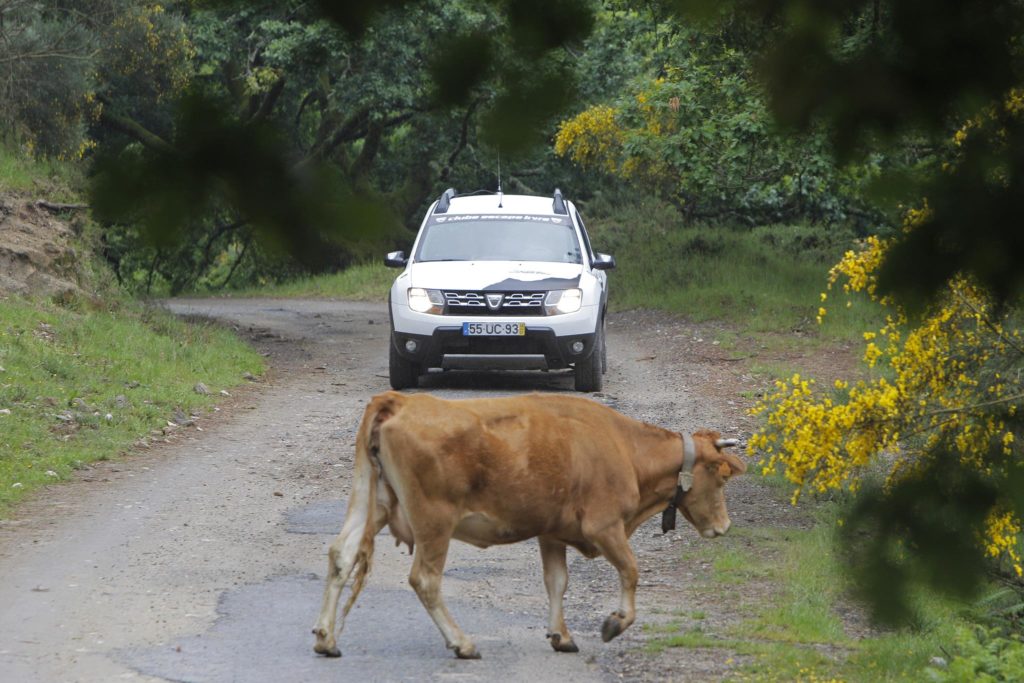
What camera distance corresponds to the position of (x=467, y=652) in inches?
252

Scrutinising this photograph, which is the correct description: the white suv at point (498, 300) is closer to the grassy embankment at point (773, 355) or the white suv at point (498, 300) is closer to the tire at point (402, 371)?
the tire at point (402, 371)

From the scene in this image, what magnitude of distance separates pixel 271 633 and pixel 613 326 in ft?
54.1

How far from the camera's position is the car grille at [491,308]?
14.2m

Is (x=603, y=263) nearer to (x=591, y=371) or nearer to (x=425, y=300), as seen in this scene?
(x=591, y=371)

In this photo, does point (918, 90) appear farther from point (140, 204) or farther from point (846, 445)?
point (846, 445)

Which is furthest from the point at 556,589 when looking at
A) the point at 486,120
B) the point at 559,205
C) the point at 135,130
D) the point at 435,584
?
the point at 559,205

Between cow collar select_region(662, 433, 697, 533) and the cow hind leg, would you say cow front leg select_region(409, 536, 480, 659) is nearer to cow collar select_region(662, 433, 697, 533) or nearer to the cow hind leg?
the cow hind leg

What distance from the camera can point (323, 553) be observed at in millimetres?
8398

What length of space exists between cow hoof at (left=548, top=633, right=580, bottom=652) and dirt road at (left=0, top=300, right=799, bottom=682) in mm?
46

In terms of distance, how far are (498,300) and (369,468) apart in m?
7.81

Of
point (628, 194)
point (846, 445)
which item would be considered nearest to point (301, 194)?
point (846, 445)

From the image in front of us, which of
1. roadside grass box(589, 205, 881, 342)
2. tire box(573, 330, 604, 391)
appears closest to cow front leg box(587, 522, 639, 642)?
tire box(573, 330, 604, 391)

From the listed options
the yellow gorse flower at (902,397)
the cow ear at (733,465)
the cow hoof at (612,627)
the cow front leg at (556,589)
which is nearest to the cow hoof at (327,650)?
the cow front leg at (556,589)

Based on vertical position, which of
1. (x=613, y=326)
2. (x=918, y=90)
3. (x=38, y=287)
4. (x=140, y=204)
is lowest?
(x=613, y=326)
